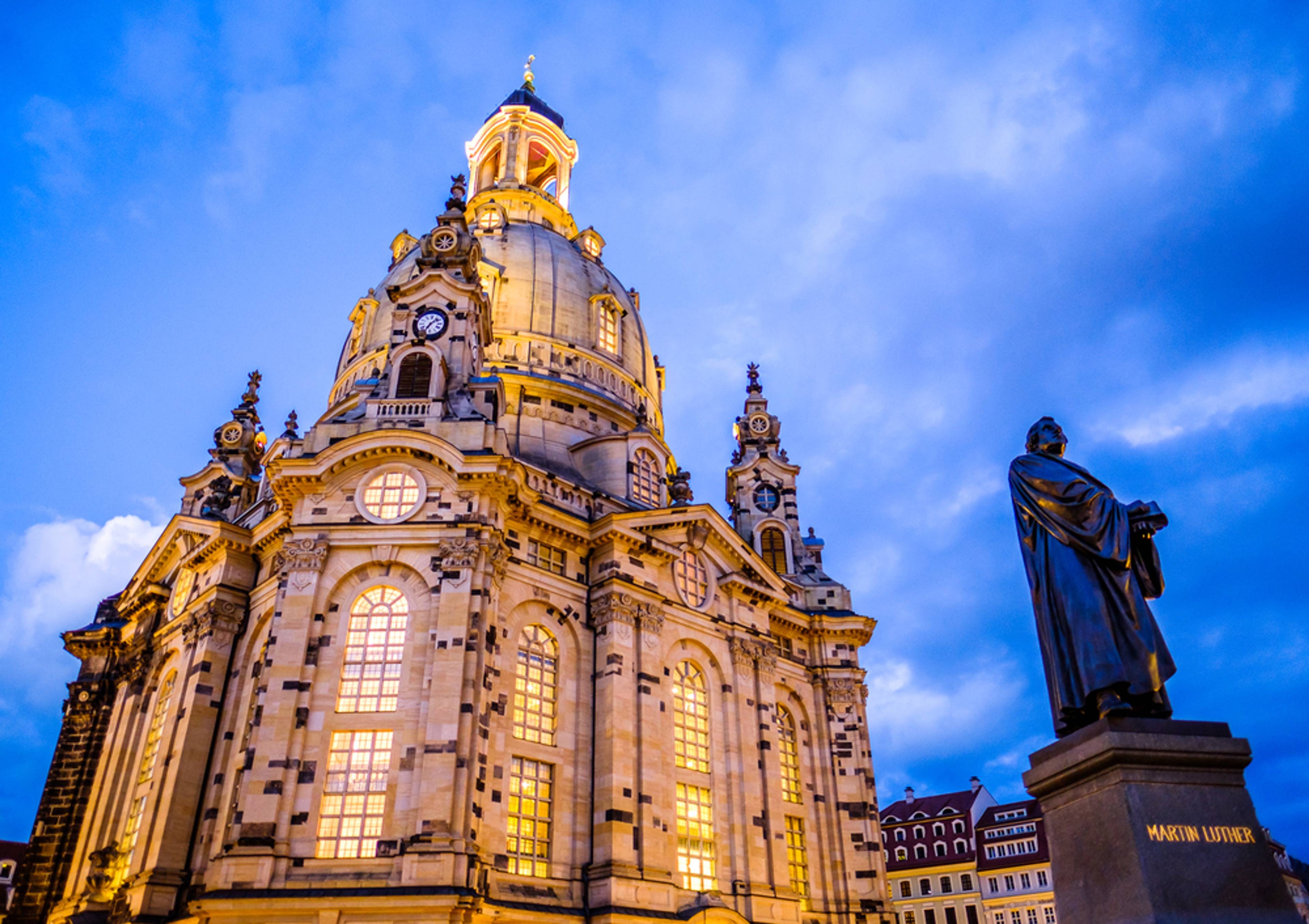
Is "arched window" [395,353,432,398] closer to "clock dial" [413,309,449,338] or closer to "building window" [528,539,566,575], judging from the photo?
"clock dial" [413,309,449,338]

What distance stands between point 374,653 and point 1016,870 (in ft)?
191

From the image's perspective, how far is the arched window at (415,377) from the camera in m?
37.5

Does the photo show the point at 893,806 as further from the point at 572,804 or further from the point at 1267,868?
the point at 1267,868

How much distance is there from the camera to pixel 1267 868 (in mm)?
8797

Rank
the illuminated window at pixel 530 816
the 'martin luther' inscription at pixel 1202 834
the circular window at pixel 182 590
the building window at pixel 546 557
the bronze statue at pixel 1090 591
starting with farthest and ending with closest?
the circular window at pixel 182 590
the building window at pixel 546 557
the illuminated window at pixel 530 816
the bronze statue at pixel 1090 591
the 'martin luther' inscription at pixel 1202 834

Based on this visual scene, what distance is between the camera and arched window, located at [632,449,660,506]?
1763 inches

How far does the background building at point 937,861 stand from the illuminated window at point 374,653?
53116 mm

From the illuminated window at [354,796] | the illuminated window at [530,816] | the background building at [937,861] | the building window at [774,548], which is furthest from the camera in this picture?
the background building at [937,861]

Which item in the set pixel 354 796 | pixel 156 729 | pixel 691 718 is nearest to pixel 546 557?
pixel 691 718

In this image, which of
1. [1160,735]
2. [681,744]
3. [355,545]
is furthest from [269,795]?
[1160,735]

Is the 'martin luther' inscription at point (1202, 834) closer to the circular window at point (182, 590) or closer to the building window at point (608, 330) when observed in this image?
the circular window at point (182, 590)

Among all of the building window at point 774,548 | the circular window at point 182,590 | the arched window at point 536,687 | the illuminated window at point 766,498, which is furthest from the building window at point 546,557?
the illuminated window at point 766,498

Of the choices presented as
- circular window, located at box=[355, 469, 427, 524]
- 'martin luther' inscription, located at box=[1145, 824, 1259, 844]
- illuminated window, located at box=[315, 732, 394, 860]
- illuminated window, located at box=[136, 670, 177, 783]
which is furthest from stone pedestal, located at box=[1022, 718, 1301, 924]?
illuminated window, located at box=[136, 670, 177, 783]

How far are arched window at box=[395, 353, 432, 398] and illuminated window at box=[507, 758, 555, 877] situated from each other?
49.7 ft
